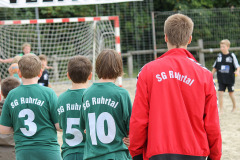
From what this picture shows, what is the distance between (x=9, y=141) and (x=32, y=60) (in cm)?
98

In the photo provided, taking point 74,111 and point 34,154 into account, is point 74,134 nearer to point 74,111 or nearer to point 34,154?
point 74,111

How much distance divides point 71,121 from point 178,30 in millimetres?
1231

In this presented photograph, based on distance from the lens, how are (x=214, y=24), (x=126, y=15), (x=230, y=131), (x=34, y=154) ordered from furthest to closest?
1. (x=126, y=15)
2. (x=214, y=24)
3. (x=230, y=131)
4. (x=34, y=154)

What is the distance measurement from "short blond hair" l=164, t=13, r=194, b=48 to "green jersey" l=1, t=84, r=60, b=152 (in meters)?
1.34

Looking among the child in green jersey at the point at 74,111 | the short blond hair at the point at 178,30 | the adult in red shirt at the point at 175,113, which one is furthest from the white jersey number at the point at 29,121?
the short blond hair at the point at 178,30

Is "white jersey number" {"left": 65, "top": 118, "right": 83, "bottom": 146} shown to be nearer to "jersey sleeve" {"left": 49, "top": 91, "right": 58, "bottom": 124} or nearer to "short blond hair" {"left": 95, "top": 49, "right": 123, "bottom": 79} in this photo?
"jersey sleeve" {"left": 49, "top": 91, "right": 58, "bottom": 124}

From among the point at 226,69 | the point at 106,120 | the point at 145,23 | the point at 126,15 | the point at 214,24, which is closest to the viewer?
the point at 106,120

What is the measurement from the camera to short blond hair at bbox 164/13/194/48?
7.99 feet

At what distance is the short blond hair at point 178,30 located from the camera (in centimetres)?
244

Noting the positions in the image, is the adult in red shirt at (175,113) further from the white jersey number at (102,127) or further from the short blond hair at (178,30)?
the white jersey number at (102,127)

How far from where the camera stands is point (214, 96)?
2395mm

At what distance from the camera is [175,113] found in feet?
7.70

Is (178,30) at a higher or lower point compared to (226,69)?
higher

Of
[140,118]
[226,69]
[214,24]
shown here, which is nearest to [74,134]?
[140,118]
